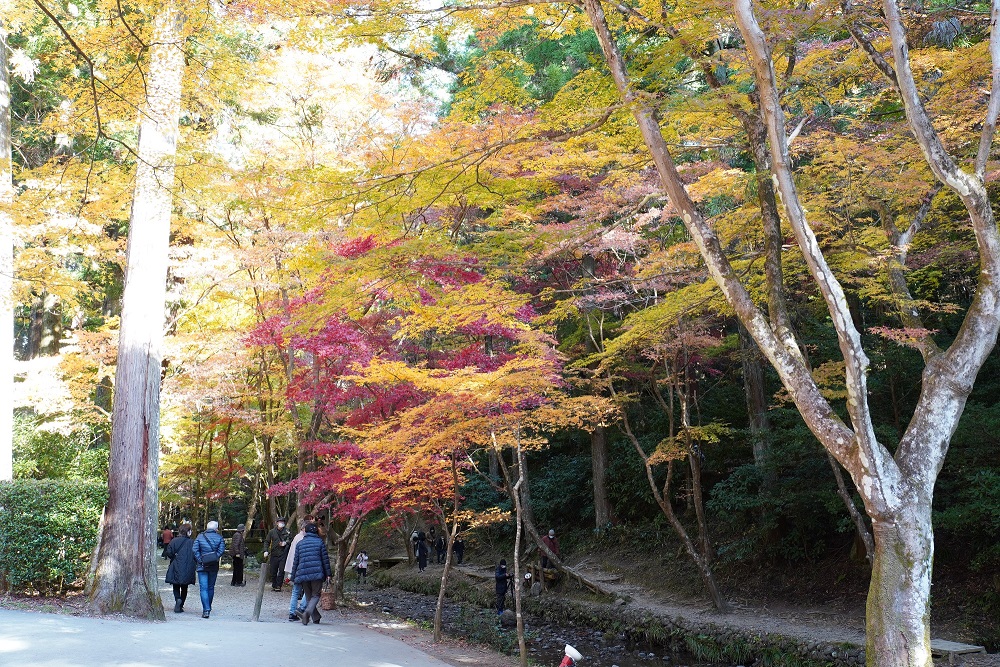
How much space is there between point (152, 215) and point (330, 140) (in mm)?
4775

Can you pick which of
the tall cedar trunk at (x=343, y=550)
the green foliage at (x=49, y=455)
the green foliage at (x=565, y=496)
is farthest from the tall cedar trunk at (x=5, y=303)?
the green foliage at (x=565, y=496)

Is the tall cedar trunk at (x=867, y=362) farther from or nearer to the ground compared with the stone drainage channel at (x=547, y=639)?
farther from the ground

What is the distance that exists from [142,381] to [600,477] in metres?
10.4

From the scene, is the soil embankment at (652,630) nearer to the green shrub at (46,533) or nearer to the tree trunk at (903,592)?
the tree trunk at (903,592)

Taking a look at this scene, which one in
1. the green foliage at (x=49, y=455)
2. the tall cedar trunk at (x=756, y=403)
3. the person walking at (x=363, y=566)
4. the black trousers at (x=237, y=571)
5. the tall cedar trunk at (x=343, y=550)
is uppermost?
the tall cedar trunk at (x=756, y=403)

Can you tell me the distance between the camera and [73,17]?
12.2 metres

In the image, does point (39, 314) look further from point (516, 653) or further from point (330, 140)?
point (516, 653)

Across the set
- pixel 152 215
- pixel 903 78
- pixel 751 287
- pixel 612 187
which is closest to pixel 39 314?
pixel 152 215

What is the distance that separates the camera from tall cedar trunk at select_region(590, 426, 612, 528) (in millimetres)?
15844

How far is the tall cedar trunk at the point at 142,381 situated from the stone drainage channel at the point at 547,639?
5123mm

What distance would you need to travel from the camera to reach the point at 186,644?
19.4 ft

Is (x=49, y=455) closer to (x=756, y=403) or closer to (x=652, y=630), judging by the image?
(x=652, y=630)

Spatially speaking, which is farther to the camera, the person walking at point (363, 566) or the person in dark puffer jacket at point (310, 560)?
the person walking at point (363, 566)

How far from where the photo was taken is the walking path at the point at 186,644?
504 centimetres
